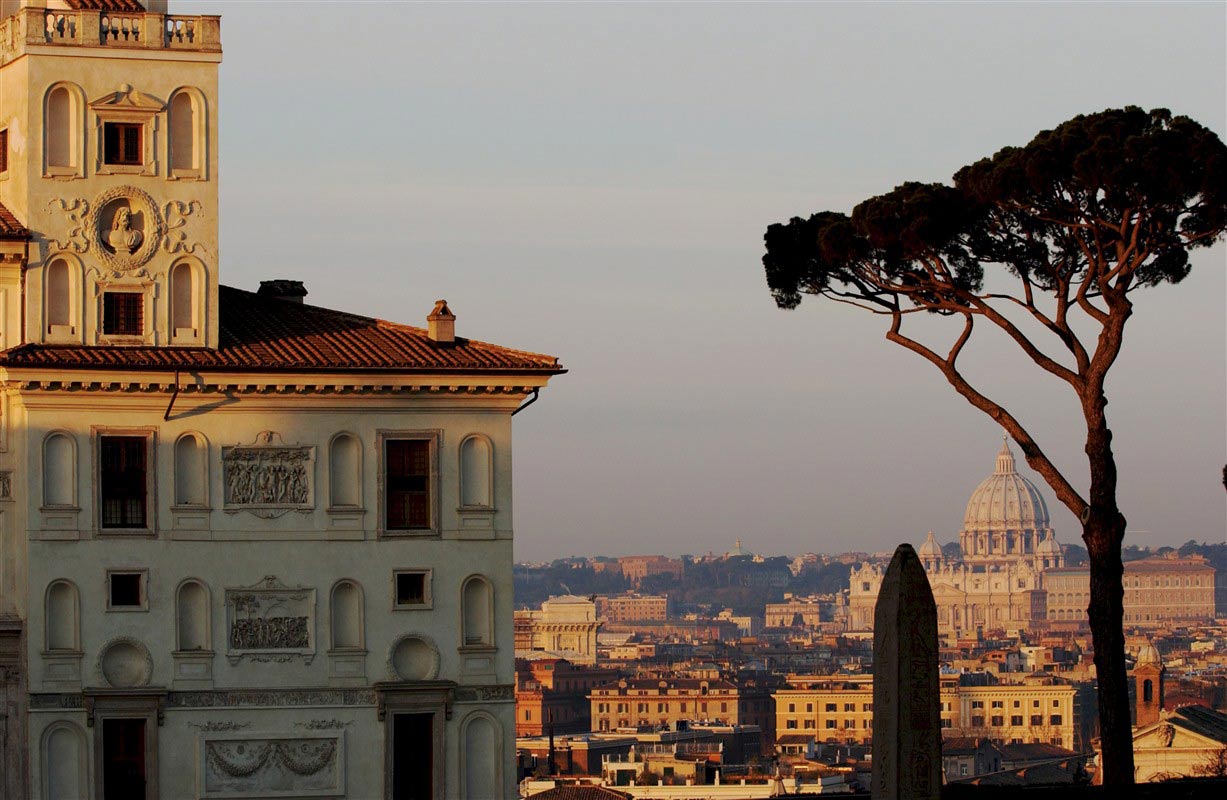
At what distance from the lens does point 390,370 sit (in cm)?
3778

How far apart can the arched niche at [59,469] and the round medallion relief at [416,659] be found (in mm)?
5220

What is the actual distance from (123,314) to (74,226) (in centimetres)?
146

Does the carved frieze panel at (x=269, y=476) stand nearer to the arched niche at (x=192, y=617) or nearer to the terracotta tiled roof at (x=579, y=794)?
the arched niche at (x=192, y=617)

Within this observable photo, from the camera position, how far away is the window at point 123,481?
3681cm

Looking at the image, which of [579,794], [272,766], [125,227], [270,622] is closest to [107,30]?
[125,227]

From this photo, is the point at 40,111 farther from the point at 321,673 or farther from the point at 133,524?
the point at 321,673

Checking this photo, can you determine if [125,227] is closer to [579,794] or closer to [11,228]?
[11,228]

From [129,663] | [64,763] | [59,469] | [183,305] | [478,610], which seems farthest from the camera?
[478,610]

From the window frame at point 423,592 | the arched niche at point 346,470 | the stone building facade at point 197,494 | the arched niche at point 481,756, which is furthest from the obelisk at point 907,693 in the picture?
the arched niche at point 346,470

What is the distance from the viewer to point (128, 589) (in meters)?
→ 36.8

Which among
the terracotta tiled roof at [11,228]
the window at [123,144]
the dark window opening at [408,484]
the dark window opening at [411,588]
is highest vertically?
the window at [123,144]

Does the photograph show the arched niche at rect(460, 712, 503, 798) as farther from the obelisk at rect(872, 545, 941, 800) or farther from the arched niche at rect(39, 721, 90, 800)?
the obelisk at rect(872, 545, 941, 800)

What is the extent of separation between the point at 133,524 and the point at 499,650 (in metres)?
5.68

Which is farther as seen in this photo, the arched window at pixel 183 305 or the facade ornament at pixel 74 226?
the arched window at pixel 183 305
